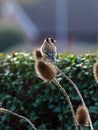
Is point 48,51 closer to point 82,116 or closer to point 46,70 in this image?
point 46,70

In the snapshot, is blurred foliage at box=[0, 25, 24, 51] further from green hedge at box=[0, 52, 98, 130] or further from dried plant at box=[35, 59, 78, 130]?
dried plant at box=[35, 59, 78, 130]

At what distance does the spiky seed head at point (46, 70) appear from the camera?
149 inches

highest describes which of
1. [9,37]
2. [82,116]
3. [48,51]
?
[9,37]

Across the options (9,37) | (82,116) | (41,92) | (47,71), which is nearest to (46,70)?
(47,71)

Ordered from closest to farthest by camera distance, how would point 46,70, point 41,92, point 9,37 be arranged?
1. point 46,70
2. point 41,92
3. point 9,37

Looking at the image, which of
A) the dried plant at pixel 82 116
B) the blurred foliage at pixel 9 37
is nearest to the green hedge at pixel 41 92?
the dried plant at pixel 82 116

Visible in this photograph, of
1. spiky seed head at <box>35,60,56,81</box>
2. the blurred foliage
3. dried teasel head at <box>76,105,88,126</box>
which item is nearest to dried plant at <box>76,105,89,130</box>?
dried teasel head at <box>76,105,88,126</box>

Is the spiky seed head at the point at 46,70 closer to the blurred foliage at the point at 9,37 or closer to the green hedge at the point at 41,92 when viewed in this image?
the green hedge at the point at 41,92

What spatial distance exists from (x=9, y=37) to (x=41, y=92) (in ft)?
75.9

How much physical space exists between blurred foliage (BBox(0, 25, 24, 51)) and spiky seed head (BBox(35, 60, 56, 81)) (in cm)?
2291

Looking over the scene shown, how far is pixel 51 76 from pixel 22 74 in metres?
1.29

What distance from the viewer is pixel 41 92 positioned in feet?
16.3

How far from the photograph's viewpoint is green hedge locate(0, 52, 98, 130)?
187 inches

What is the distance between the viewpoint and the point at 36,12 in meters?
36.1
